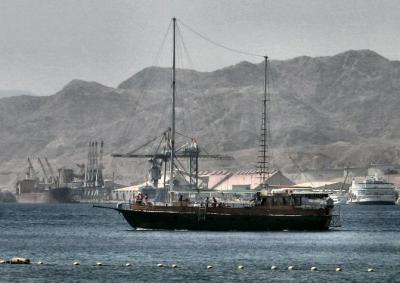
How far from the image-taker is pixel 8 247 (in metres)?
126

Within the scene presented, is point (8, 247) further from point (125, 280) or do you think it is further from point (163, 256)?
point (125, 280)

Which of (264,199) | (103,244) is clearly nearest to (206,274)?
(103,244)

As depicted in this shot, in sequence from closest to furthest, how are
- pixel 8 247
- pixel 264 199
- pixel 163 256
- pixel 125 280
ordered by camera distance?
1. pixel 125 280
2. pixel 163 256
3. pixel 8 247
4. pixel 264 199

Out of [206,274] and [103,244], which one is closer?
[206,274]

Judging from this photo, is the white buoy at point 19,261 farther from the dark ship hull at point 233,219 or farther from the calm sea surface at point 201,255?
the dark ship hull at point 233,219

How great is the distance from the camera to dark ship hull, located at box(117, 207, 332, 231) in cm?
14538

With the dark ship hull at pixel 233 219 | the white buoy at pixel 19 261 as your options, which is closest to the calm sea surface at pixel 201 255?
the white buoy at pixel 19 261

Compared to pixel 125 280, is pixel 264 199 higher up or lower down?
higher up

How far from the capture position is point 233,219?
477 ft

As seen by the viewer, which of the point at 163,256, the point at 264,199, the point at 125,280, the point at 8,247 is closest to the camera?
the point at 125,280

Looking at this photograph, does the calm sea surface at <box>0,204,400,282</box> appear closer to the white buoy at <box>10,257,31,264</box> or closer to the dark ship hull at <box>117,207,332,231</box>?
the white buoy at <box>10,257,31,264</box>

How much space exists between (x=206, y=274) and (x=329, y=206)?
2317 inches

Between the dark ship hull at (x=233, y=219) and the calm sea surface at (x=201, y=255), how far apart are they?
228 cm

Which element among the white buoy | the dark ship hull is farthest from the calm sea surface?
the dark ship hull
